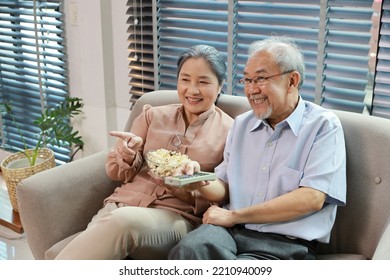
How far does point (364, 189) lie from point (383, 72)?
2.06 feet

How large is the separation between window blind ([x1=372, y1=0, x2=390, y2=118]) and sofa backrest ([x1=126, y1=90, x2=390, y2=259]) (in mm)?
385

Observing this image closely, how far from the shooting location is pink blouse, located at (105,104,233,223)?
1752mm

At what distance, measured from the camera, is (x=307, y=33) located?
2113 mm

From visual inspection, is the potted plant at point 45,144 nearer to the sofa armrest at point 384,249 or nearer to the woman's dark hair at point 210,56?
the woman's dark hair at point 210,56

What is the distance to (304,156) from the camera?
1.52 m

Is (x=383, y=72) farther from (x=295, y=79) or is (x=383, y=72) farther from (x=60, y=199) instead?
(x=60, y=199)

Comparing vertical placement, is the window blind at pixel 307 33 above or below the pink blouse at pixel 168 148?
above

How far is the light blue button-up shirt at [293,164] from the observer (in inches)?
58.5

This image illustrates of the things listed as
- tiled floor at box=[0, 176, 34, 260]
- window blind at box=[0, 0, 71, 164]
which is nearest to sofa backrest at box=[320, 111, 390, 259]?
tiled floor at box=[0, 176, 34, 260]

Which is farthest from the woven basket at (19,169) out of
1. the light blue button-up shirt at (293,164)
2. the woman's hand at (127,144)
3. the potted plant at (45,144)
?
the light blue button-up shirt at (293,164)

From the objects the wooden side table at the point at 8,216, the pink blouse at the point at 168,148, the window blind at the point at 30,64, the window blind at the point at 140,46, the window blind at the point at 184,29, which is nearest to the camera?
the pink blouse at the point at 168,148

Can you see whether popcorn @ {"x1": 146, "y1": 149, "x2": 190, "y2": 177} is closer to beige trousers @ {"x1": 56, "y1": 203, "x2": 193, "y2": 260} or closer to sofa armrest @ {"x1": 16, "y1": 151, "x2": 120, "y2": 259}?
beige trousers @ {"x1": 56, "y1": 203, "x2": 193, "y2": 260}

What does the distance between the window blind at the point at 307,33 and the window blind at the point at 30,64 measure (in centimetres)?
88
